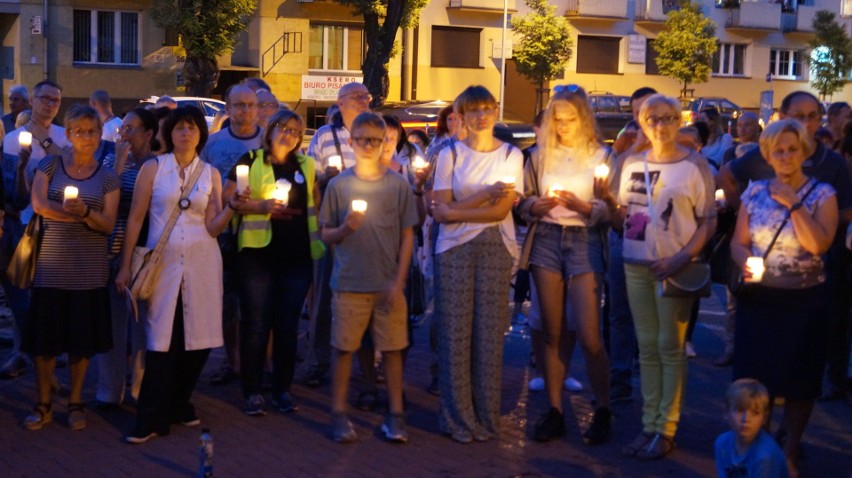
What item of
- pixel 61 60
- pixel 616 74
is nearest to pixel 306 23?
pixel 61 60

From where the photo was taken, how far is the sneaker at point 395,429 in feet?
21.2

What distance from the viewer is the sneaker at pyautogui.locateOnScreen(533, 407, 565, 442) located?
651 centimetres

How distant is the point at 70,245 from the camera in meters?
6.57

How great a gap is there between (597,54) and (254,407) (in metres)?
42.6

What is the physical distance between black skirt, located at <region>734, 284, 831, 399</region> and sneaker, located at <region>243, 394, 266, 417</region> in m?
3.13

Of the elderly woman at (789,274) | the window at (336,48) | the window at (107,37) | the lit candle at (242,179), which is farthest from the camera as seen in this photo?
the window at (336,48)

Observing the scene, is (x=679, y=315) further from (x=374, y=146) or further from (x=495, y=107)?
(x=374, y=146)

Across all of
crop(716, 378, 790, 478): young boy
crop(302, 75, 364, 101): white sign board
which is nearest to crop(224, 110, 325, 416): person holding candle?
crop(716, 378, 790, 478): young boy

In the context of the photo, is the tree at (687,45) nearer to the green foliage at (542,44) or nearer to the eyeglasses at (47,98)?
the green foliage at (542,44)

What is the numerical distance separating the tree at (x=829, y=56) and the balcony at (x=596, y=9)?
8735mm

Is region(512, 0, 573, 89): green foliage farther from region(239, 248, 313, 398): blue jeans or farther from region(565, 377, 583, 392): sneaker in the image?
region(239, 248, 313, 398): blue jeans

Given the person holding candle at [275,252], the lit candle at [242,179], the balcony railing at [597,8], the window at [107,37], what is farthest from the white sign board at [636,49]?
the lit candle at [242,179]

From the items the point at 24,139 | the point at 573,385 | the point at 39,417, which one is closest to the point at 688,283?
the point at 573,385

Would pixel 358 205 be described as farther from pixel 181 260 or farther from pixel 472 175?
pixel 181 260
